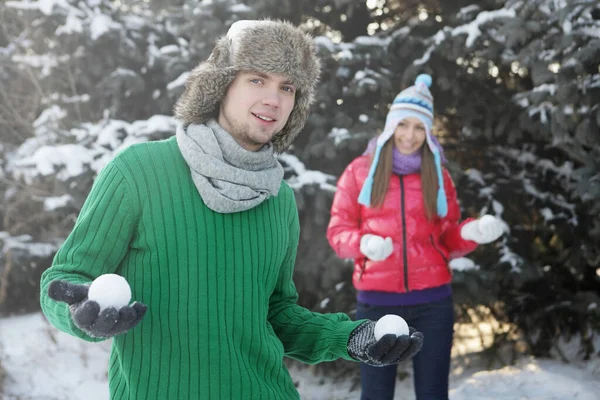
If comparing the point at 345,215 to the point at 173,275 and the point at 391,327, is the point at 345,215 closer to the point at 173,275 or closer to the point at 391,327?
the point at 391,327

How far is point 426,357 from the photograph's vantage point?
10.2 feet

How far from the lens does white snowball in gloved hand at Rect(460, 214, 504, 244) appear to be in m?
3.10

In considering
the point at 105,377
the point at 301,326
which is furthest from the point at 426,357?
the point at 105,377

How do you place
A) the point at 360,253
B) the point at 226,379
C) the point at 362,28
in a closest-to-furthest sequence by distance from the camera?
the point at 226,379
the point at 360,253
the point at 362,28

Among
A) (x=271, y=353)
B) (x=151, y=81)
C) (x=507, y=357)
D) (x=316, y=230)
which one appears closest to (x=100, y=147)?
(x=151, y=81)

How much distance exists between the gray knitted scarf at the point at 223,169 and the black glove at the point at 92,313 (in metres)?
0.47

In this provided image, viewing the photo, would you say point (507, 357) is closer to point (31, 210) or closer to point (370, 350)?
point (370, 350)

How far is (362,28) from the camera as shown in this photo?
490cm

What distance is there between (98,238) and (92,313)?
0.36 m

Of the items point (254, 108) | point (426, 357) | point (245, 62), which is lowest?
point (426, 357)

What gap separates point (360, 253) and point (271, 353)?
4.83 feet

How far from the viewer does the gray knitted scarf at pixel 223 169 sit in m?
1.61

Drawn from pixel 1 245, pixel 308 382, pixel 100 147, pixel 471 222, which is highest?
pixel 100 147

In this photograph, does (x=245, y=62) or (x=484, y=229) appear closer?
(x=245, y=62)
